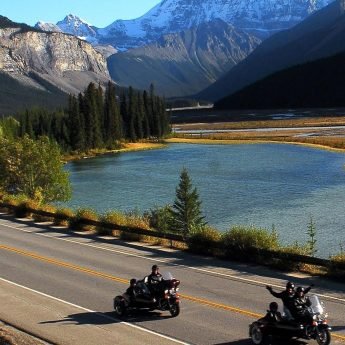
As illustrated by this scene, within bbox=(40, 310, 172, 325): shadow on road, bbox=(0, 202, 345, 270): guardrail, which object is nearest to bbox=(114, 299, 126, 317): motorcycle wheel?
bbox=(40, 310, 172, 325): shadow on road

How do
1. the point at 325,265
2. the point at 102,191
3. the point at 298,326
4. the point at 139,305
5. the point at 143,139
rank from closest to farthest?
1. the point at 298,326
2. the point at 139,305
3. the point at 325,265
4. the point at 102,191
5. the point at 143,139

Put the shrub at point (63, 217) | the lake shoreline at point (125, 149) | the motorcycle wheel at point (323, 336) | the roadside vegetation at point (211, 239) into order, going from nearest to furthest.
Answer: the motorcycle wheel at point (323, 336) → the roadside vegetation at point (211, 239) → the shrub at point (63, 217) → the lake shoreline at point (125, 149)

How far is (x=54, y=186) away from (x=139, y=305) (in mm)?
45617

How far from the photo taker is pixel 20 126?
13300cm

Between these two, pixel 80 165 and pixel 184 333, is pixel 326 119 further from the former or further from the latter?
pixel 184 333

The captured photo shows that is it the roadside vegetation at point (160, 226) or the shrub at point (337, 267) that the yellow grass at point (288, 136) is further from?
the shrub at point (337, 267)

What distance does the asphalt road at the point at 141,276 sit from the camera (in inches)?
611

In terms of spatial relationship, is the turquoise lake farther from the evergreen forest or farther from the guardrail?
the evergreen forest

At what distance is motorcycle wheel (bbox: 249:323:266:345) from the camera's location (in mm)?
13781

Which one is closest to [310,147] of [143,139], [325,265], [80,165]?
[80,165]

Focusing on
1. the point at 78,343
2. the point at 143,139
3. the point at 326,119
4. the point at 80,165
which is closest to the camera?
the point at 78,343

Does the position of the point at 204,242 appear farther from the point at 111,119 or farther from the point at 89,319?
the point at 111,119

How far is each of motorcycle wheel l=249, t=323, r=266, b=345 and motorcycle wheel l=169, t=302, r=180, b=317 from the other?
279cm

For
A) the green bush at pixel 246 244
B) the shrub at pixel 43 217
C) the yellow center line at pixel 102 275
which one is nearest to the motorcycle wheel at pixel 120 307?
the yellow center line at pixel 102 275
